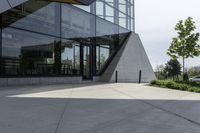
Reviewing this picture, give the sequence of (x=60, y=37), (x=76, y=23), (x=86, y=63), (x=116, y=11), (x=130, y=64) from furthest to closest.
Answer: (x=116, y=11) < (x=130, y=64) < (x=86, y=63) < (x=76, y=23) < (x=60, y=37)

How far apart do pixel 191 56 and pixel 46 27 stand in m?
13.3

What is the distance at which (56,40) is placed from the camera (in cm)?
2339

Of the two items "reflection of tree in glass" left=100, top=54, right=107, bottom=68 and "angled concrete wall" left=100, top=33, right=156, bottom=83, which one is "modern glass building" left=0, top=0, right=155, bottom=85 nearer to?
"reflection of tree in glass" left=100, top=54, right=107, bottom=68

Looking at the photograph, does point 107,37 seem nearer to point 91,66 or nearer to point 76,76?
point 91,66

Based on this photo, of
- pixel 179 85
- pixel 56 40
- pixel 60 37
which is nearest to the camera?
pixel 179 85

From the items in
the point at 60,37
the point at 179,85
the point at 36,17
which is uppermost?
the point at 36,17

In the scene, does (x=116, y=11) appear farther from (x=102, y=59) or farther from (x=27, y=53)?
(x=27, y=53)

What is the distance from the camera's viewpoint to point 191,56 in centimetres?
2798

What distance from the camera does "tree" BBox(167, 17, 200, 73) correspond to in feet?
91.2

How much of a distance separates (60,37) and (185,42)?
11.5 meters

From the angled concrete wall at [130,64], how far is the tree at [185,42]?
4664mm

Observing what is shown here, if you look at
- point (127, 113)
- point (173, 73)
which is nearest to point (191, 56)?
point (127, 113)

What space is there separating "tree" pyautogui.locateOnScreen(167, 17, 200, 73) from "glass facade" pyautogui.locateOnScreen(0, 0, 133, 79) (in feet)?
20.5

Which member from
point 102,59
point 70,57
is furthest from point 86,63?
point 70,57
